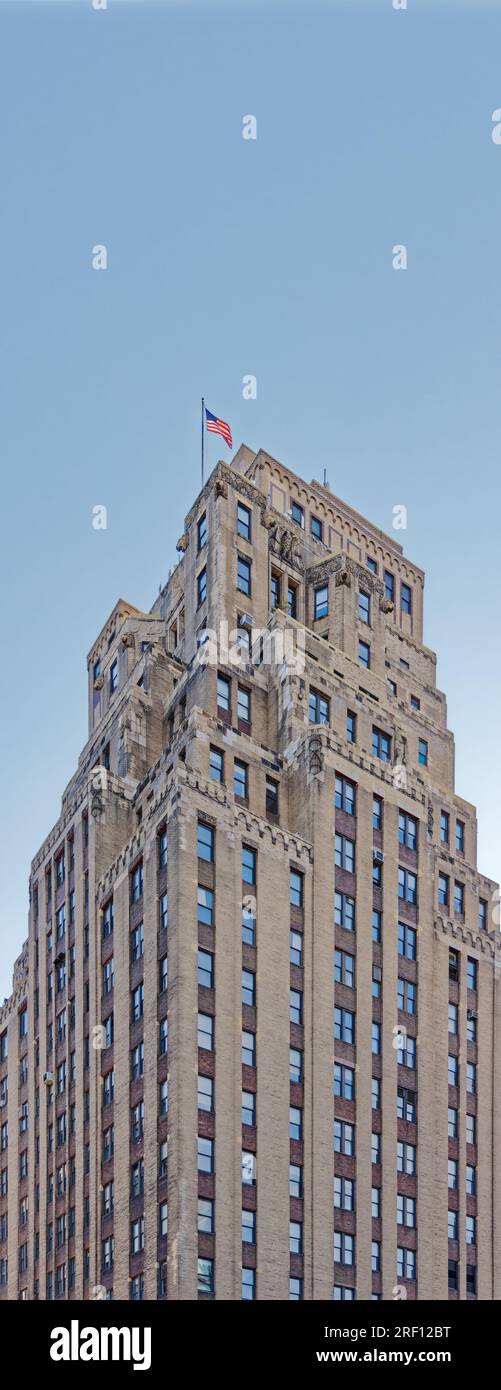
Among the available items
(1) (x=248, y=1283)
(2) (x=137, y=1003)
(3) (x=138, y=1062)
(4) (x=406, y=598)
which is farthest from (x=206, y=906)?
(4) (x=406, y=598)

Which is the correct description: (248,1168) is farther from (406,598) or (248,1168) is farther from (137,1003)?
(406,598)

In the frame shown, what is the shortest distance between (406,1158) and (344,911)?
1174 cm

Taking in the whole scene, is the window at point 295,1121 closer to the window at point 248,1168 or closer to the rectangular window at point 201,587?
the window at point 248,1168

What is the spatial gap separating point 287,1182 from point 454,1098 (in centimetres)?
1413

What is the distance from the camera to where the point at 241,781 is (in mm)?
76562

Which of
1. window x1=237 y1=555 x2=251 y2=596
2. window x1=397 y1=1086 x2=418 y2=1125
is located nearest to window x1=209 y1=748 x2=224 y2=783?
window x1=237 y1=555 x2=251 y2=596

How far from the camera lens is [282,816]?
7762 centimetres

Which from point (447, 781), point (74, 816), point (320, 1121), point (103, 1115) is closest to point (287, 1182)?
point (320, 1121)

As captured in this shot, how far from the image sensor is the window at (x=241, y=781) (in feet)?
250

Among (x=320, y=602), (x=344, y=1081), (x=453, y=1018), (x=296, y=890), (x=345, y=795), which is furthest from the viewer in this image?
(x=320, y=602)

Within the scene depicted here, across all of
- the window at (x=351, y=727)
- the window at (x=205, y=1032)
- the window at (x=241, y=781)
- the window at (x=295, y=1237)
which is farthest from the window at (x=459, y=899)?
the window at (x=295, y=1237)

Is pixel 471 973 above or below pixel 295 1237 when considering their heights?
above

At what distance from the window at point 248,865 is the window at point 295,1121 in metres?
9.93
